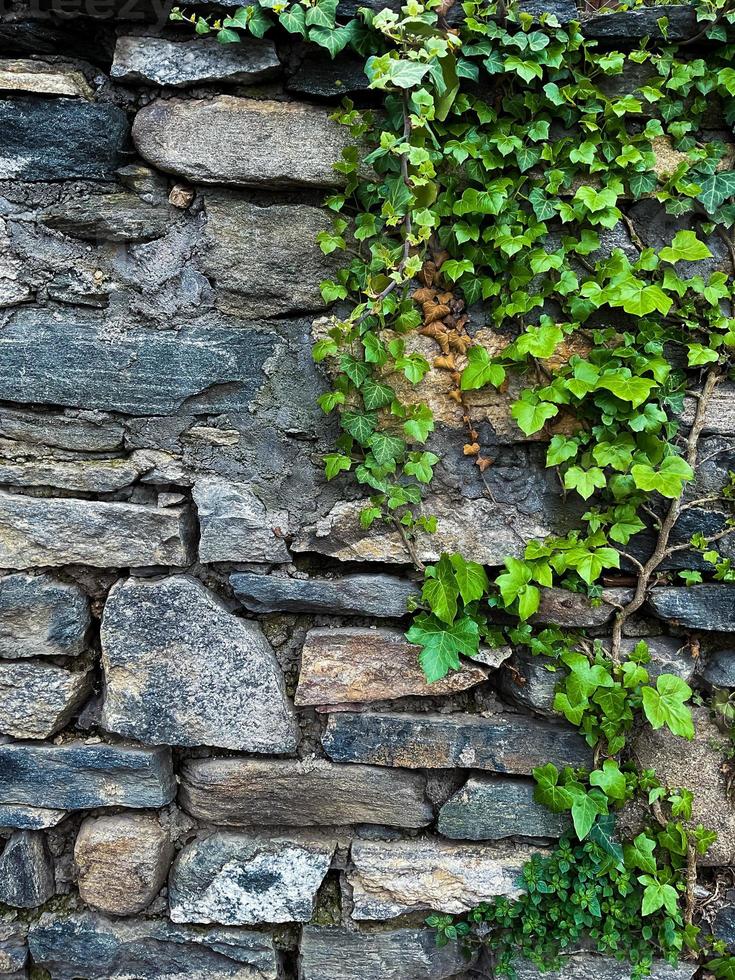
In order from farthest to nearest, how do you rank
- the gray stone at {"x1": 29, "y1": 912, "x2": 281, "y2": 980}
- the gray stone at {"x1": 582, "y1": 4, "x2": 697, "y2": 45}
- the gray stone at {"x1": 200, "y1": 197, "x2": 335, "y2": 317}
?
the gray stone at {"x1": 29, "y1": 912, "x2": 281, "y2": 980} → the gray stone at {"x1": 200, "y1": 197, "x2": 335, "y2": 317} → the gray stone at {"x1": 582, "y1": 4, "x2": 697, "y2": 45}

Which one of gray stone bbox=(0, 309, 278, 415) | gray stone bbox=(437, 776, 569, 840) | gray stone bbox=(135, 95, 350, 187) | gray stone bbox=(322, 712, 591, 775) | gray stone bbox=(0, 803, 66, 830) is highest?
gray stone bbox=(135, 95, 350, 187)

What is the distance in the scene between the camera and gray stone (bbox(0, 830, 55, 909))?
1.82 m

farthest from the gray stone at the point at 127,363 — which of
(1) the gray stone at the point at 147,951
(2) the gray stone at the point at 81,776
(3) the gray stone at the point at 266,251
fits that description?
(1) the gray stone at the point at 147,951

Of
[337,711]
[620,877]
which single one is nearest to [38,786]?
[337,711]

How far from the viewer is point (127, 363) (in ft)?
5.69

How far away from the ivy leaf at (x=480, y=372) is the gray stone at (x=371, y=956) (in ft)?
4.55

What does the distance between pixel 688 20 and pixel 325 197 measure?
2.96ft

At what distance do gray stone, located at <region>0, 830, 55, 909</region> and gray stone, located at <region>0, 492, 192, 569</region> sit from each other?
2.35 ft

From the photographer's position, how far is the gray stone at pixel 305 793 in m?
1.79

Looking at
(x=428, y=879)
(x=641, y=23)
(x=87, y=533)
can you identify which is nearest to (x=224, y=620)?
(x=87, y=533)

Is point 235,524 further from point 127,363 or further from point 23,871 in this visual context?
point 23,871

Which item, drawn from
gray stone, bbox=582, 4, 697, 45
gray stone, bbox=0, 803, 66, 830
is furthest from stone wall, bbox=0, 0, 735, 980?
gray stone, bbox=582, 4, 697, 45

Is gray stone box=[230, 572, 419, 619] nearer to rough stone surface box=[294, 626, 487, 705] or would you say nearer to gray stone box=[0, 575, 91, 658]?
rough stone surface box=[294, 626, 487, 705]

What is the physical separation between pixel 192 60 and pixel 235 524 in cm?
108
